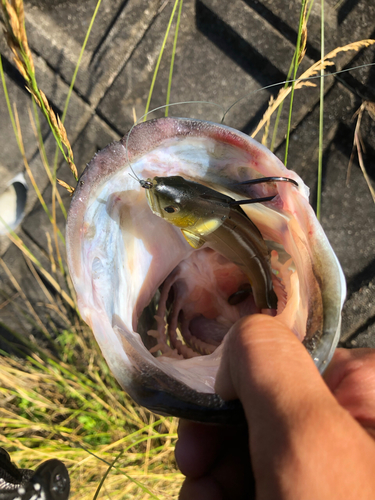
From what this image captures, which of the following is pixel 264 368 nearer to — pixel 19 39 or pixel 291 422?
pixel 291 422

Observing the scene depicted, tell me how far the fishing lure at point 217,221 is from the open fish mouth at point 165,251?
5cm

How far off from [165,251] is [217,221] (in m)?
0.29

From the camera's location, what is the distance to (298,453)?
53 centimetres

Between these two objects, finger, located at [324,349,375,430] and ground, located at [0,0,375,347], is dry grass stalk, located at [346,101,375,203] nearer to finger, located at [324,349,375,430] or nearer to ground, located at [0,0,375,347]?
ground, located at [0,0,375,347]

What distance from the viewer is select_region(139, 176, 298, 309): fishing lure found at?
77cm

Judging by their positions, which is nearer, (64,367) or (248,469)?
(248,469)

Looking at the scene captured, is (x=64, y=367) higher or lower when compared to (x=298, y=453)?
lower

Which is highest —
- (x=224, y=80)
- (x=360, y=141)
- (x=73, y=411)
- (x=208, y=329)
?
(x=360, y=141)

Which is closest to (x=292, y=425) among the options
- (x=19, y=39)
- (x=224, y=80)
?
(x=19, y=39)

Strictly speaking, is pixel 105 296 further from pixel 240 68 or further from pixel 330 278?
pixel 240 68

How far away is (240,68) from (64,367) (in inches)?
78.1

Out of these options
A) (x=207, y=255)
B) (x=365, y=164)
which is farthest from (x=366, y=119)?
(x=207, y=255)

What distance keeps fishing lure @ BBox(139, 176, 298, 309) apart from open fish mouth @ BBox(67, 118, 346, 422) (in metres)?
0.05

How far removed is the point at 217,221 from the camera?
2.89 feet
